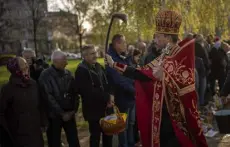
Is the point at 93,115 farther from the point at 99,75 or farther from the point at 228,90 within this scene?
the point at 228,90

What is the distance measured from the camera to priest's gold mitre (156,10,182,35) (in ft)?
13.5

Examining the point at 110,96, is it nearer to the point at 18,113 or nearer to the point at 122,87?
the point at 122,87

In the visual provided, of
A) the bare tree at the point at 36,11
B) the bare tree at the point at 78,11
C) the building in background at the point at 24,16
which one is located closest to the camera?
the bare tree at the point at 36,11

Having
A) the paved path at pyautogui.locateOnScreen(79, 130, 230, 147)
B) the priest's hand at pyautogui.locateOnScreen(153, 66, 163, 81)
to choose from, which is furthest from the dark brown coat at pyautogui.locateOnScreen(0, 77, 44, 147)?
the paved path at pyautogui.locateOnScreen(79, 130, 230, 147)

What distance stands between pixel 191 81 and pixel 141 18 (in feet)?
32.1

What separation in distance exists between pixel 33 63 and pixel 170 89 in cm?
368

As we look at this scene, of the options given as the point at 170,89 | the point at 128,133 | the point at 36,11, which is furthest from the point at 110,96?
the point at 36,11

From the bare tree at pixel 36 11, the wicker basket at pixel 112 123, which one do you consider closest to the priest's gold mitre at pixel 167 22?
the wicker basket at pixel 112 123

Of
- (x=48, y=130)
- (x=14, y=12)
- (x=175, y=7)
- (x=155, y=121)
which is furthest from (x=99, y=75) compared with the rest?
(x=14, y=12)

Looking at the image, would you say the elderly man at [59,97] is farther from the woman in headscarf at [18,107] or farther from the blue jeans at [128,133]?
the blue jeans at [128,133]

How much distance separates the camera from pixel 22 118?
203 inches

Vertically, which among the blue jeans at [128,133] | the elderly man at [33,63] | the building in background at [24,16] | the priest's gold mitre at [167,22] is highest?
the building in background at [24,16]

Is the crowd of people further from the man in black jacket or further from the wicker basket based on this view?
the wicker basket

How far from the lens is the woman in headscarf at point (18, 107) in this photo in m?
5.09
